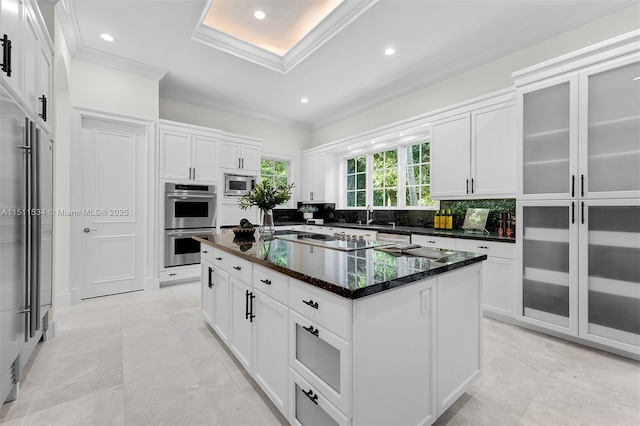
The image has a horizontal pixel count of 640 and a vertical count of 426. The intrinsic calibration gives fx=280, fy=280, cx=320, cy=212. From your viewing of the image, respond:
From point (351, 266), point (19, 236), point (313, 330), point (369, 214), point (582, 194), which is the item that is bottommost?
point (313, 330)

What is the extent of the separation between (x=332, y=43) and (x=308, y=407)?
11.2 feet

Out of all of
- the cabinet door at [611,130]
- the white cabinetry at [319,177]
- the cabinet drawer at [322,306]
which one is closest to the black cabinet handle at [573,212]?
the cabinet door at [611,130]

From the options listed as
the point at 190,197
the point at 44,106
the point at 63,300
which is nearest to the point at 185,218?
the point at 190,197

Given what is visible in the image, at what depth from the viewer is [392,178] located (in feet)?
15.7

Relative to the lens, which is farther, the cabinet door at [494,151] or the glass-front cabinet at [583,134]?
the cabinet door at [494,151]

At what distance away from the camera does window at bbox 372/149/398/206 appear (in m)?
4.75

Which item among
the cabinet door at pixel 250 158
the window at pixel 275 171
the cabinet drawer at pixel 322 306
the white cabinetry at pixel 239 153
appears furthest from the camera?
the window at pixel 275 171

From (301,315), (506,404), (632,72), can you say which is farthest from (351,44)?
(506,404)

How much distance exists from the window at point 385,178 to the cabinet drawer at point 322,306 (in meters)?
3.64

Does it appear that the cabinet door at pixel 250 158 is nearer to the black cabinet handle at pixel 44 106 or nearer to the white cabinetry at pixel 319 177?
the white cabinetry at pixel 319 177

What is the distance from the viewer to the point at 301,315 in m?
1.33

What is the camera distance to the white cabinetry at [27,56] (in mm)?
1505

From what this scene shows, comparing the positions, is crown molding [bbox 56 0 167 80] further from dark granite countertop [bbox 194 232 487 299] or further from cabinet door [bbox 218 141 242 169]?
dark granite countertop [bbox 194 232 487 299]

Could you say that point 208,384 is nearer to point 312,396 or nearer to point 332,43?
point 312,396
